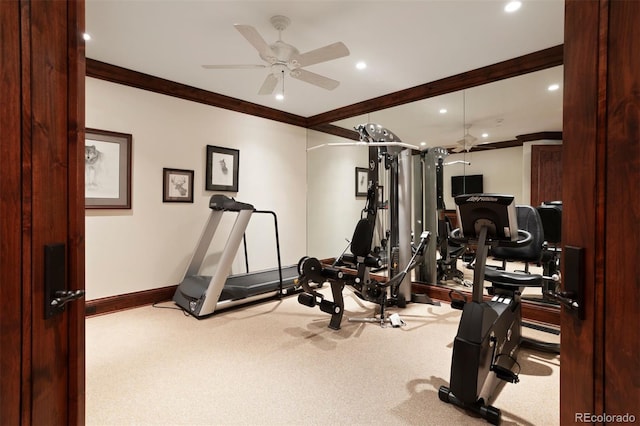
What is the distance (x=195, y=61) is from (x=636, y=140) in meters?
3.75

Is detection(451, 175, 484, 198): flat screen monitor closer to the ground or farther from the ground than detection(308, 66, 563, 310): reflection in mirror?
closer to the ground

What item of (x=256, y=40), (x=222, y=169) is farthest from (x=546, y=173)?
(x=222, y=169)

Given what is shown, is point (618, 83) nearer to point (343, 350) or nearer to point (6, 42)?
point (6, 42)

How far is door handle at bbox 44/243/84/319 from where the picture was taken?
33.0 inches

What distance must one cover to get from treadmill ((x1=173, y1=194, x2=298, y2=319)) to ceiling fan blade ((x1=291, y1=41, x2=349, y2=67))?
1714 millimetres

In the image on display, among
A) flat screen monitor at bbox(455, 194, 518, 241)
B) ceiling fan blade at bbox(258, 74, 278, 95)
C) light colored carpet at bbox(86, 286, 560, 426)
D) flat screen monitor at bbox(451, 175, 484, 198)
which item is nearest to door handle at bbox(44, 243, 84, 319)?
light colored carpet at bbox(86, 286, 560, 426)

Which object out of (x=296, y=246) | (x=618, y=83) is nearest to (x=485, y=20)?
(x=618, y=83)

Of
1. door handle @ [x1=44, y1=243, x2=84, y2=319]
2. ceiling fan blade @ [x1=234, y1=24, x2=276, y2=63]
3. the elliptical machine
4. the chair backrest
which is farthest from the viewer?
the chair backrest

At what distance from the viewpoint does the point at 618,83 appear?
0.75 meters

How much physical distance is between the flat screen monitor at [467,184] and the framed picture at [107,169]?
402 cm

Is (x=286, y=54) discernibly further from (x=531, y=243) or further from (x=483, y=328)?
(x=531, y=243)

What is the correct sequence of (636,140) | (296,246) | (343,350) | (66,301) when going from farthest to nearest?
(296,246), (343,350), (66,301), (636,140)

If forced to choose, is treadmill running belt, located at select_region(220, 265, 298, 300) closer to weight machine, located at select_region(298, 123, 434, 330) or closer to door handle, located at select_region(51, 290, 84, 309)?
weight machine, located at select_region(298, 123, 434, 330)

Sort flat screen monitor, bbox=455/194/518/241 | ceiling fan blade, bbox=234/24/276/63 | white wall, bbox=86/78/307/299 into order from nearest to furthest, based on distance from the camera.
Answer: flat screen monitor, bbox=455/194/518/241
ceiling fan blade, bbox=234/24/276/63
white wall, bbox=86/78/307/299
